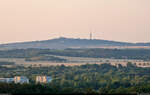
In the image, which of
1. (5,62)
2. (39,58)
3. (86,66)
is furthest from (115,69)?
(39,58)

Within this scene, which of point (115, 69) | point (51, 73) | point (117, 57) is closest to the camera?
point (51, 73)

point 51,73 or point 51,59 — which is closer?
point 51,73

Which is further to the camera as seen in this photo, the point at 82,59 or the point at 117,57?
the point at 117,57

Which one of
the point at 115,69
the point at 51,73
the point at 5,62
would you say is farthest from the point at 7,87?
the point at 5,62

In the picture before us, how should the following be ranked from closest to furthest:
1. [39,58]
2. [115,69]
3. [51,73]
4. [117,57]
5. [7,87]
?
1. [7,87]
2. [51,73]
3. [115,69]
4. [39,58]
5. [117,57]

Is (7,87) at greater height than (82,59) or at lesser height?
greater

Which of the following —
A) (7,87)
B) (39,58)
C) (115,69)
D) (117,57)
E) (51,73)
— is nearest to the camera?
(7,87)

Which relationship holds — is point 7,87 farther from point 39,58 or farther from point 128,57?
point 128,57

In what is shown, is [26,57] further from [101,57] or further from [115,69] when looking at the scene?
[115,69]

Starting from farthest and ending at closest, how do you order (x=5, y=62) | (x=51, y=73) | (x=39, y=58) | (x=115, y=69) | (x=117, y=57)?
1. (x=117, y=57)
2. (x=39, y=58)
3. (x=5, y=62)
4. (x=115, y=69)
5. (x=51, y=73)
